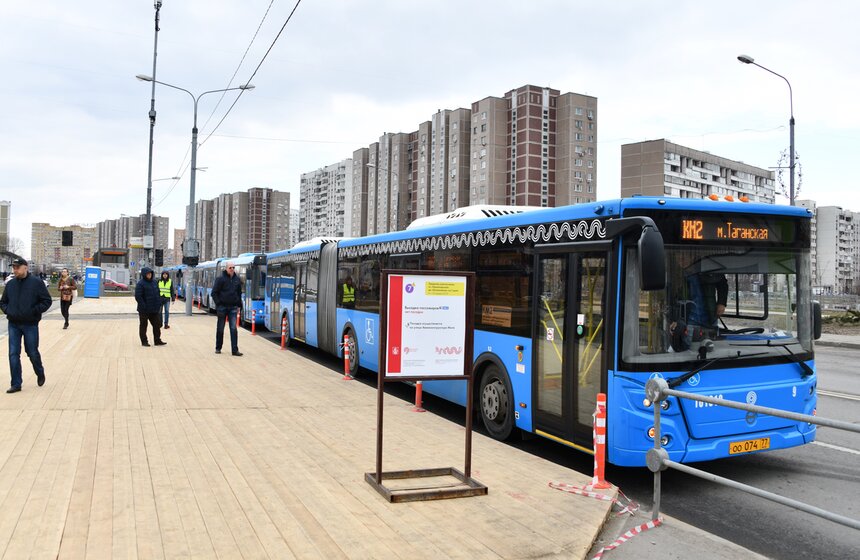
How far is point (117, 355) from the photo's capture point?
14.3m

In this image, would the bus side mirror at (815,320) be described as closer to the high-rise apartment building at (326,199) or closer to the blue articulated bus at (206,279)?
the blue articulated bus at (206,279)

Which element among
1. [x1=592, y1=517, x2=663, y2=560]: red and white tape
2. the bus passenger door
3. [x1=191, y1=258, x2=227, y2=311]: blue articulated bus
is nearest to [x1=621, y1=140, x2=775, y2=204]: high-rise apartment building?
[x1=191, y1=258, x2=227, y2=311]: blue articulated bus

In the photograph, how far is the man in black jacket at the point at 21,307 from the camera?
9.44m

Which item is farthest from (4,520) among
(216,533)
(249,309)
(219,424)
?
(249,309)

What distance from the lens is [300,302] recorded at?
56.1ft

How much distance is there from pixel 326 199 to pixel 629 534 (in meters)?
148

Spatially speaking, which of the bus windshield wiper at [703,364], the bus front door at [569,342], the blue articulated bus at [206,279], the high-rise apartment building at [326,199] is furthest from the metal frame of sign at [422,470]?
the high-rise apartment building at [326,199]

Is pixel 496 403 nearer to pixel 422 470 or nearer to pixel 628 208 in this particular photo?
pixel 422 470

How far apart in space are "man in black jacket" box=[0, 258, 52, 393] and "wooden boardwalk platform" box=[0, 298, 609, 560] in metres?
0.50

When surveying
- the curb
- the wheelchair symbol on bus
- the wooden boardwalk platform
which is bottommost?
the wooden boardwalk platform

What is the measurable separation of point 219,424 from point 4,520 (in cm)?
338

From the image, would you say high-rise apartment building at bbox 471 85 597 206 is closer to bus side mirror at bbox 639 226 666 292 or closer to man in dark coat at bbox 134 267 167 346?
man in dark coat at bbox 134 267 167 346

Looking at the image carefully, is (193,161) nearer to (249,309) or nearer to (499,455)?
(249,309)

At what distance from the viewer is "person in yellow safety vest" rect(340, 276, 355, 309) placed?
13240 millimetres
